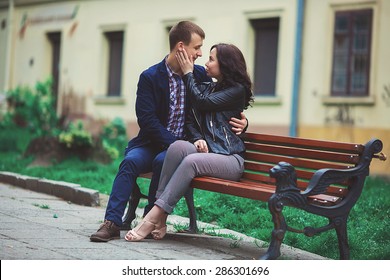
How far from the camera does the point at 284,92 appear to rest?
15680 mm

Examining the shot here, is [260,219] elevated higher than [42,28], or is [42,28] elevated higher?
[42,28]

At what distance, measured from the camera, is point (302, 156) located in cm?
568

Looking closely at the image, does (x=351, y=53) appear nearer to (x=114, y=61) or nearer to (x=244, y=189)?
(x=114, y=61)

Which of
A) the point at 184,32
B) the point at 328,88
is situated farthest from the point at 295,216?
the point at 328,88

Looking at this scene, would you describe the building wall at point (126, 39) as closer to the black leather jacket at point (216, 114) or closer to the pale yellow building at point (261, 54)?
the pale yellow building at point (261, 54)

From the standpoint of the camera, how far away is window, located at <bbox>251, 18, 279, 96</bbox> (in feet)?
53.1

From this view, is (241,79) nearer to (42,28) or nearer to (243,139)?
(243,139)

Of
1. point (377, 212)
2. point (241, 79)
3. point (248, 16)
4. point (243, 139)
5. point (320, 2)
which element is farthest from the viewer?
point (248, 16)

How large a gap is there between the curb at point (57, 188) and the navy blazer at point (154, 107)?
2.18 m

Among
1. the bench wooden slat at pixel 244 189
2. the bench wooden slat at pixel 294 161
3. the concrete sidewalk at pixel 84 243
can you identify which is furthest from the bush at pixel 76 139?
the bench wooden slat at pixel 244 189

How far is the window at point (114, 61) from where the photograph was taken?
762 inches

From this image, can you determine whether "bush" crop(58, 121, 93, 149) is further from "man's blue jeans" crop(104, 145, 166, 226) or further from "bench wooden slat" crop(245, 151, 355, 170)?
"bench wooden slat" crop(245, 151, 355, 170)

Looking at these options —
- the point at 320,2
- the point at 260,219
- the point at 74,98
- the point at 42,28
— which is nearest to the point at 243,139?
the point at 260,219

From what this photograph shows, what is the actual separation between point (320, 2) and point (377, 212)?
27.0 ft
